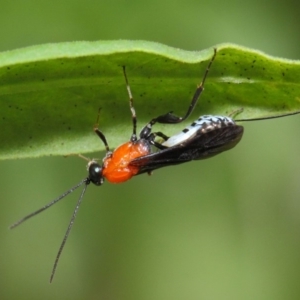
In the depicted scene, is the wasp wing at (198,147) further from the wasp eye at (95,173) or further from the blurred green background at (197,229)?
the blurred green background at (197,229)

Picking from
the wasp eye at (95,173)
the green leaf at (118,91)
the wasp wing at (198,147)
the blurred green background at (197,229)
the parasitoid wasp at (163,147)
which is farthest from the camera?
the blurred green background at (197,229)

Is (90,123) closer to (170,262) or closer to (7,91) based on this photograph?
(7,91)

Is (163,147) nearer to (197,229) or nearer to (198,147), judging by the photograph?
(198,147)

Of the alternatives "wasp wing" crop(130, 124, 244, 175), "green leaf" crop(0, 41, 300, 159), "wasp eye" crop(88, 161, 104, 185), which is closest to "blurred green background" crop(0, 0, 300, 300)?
"wasp eye" crop(88, 161, 104, 185)

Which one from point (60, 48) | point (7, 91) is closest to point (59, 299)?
point (7, 91)

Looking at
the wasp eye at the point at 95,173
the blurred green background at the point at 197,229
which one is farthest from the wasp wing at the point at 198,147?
the blurred green background at the point at 197,229

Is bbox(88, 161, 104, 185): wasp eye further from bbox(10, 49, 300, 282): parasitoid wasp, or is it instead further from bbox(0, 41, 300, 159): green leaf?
bbox(0, 41, 300, 159): green leaf

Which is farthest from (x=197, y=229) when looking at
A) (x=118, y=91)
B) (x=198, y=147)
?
(x=118, y=91)
